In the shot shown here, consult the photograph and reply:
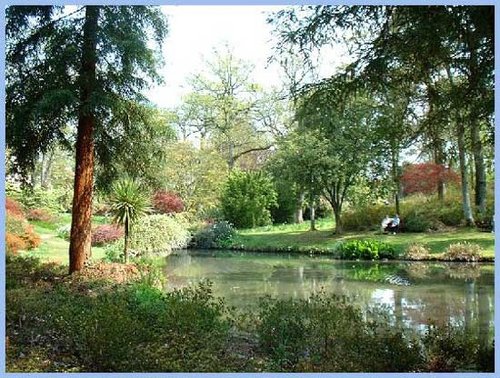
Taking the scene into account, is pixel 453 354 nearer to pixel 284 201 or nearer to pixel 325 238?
pixel 325 238

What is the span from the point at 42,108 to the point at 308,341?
13.8 ft

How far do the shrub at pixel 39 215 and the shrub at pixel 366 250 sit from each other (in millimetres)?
6342

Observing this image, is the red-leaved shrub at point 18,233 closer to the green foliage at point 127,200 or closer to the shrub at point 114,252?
the shrub at point 114,252

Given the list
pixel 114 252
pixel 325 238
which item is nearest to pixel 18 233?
pixel 114 252

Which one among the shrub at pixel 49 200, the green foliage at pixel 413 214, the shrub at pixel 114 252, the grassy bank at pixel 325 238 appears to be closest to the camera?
the shrub at pixel 114 252

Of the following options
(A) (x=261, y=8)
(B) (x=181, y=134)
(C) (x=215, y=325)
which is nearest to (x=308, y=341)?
(C) (x=215, y=325)

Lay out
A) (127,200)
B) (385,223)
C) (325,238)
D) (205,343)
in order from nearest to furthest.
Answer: (205,343) < (127,200) < (385,223) < (325,238)

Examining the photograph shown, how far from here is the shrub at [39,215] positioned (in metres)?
9.84

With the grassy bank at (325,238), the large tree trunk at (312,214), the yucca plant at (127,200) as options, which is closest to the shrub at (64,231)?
the yucca plant at (127,200)

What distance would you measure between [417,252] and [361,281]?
263 centimetres

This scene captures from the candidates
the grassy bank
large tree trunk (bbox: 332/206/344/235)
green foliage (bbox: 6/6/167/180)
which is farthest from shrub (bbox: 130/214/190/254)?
large tree trunk (bbox: 332/206/344/235)

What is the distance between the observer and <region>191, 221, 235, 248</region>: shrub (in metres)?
12.7

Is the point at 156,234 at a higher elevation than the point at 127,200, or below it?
below

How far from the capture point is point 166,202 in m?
10.4
